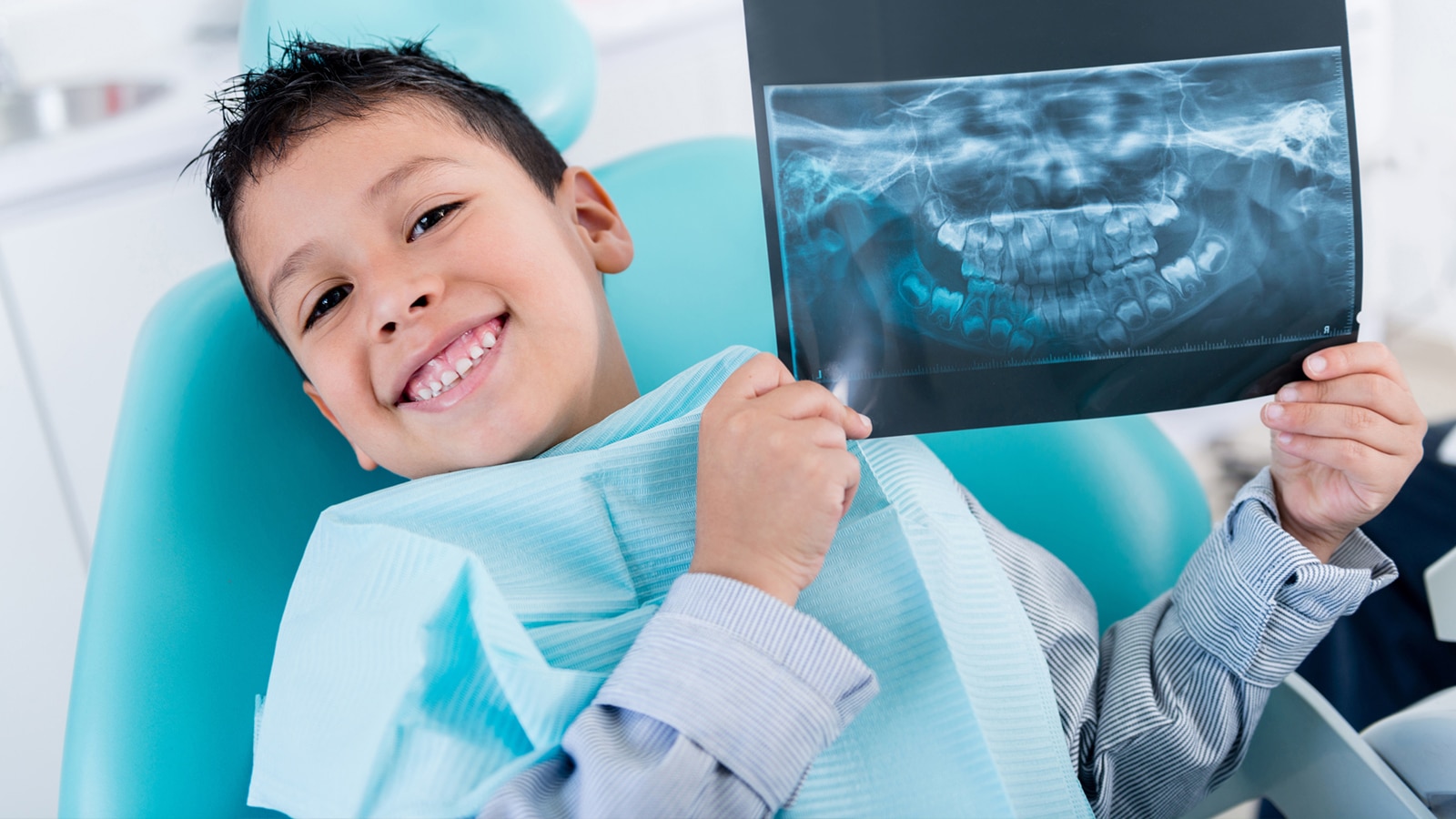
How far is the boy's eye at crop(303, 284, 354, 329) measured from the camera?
0.66 meters

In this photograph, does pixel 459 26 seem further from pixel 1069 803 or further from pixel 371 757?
pixel 1069 803

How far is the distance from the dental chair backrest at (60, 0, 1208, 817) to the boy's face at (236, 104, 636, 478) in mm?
120

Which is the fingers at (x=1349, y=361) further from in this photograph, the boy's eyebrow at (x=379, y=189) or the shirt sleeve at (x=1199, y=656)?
the boy's eyebrow at (x=379, y=189)

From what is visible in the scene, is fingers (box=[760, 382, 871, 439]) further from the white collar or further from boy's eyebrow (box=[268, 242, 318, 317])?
the white collar

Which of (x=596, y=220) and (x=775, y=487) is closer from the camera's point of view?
(x=775, y=487)

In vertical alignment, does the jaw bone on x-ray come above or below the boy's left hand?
above

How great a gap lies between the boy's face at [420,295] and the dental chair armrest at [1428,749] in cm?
51

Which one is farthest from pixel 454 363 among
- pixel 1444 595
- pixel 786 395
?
pixel 1444 595

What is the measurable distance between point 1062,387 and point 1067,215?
10 cm

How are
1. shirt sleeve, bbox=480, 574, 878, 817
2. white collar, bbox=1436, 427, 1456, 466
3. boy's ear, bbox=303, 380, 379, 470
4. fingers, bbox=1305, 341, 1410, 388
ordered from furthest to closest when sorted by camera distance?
white collar, bbox=1436, 427, 1456, 466
boy's ear, bbox=303, 380, 379, 470
fingers, bbox=1305, 341, 1410, 388
shirt sleeve, bbox=480, 574, 878, 817

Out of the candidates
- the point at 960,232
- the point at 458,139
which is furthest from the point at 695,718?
the point at 458,139

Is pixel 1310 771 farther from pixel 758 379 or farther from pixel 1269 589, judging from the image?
pixel 758 379

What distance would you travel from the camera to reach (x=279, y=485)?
76 cm

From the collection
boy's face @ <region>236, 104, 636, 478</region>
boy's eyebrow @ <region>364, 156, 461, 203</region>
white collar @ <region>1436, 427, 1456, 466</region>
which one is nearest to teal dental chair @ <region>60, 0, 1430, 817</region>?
boy's face @ <region>236, 104, 636, 478</region>
